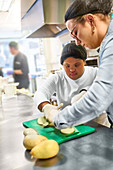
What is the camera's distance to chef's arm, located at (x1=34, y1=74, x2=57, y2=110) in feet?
4.73

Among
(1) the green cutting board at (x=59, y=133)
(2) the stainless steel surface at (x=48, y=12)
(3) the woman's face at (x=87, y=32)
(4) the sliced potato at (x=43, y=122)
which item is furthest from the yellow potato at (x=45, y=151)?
(2) the stainless steel surface at (x=48, y=12)

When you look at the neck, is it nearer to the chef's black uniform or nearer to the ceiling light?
the ceiling light

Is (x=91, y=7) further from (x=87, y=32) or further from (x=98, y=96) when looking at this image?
(x=98, y=96)

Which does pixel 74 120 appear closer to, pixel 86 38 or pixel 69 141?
pixel 69 141

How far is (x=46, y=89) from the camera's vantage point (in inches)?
66.7

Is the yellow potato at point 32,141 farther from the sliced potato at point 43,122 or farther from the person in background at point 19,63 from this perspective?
the person in background at point 19,63

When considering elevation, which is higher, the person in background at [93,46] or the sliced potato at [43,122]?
the person in background at [93,46]

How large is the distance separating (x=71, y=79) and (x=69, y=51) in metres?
0.28

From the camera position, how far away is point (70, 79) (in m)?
1.73

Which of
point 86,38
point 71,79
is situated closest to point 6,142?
point 86,38

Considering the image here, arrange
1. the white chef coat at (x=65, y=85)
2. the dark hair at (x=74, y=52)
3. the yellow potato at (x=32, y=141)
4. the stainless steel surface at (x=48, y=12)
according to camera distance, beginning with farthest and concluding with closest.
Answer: the stainless steel surface at (x=48, y=12) → the white chef coat at (x=65, y=85) → the dark hair at (x=74, y=52) → the yellow potato at (x=32, y=141)

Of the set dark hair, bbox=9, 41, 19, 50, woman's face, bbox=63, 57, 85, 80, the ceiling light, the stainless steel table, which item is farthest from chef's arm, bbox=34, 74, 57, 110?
dark hair, bbox=9, 41, 19, 50

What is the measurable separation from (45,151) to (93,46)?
1.98 feet

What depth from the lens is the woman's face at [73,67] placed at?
1595mm
